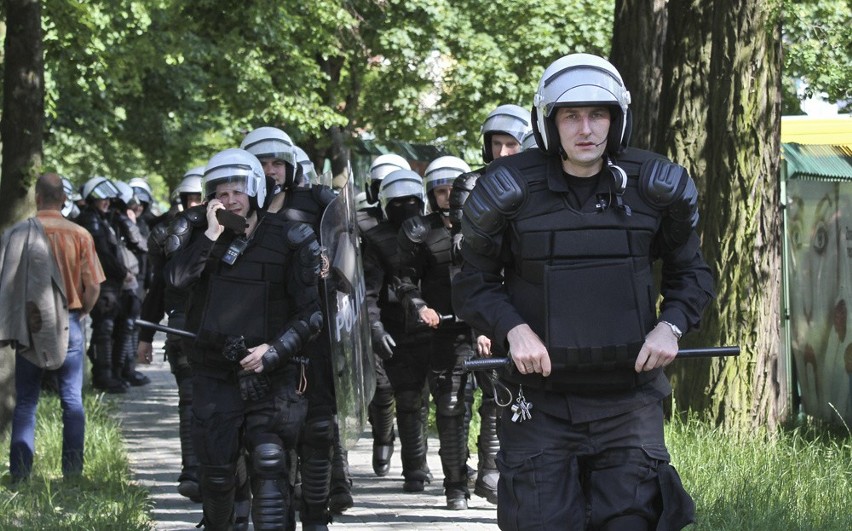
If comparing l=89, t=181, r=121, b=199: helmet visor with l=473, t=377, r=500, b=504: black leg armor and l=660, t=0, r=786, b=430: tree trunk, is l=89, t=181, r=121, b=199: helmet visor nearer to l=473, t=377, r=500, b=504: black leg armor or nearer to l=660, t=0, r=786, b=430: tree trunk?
l=473, t=377, r=500, b=504: black leg armor

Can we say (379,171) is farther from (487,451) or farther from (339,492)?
(339,492)

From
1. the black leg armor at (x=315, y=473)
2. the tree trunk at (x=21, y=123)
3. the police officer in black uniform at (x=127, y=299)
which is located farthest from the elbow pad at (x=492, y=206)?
the police officer in black uniform at (x=127, y=299)

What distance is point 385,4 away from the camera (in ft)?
97.7

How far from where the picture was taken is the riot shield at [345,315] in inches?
281

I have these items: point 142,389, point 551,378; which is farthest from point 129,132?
point 551,378

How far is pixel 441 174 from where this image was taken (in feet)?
29.7

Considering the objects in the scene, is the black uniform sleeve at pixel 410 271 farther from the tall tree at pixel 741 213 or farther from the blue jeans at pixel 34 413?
the blue jeans at pixel 34 413

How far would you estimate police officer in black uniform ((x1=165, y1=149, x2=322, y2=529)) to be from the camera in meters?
6.48

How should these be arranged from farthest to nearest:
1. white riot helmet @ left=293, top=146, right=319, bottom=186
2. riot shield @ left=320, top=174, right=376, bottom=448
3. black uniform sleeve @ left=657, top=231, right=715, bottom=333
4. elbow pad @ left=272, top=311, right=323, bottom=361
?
white riot helmet @ left=293, top=146, right=319, bottom=186, riot shield @ left=320, top=174, right=376, bottom=448, elbow pad @ left=272, top=311, right=323, bottom=361, black uniform sleeve @ left=657, top=231, right=715, bottom=333

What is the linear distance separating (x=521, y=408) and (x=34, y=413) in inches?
211

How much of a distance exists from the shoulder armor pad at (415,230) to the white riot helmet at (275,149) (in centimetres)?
114

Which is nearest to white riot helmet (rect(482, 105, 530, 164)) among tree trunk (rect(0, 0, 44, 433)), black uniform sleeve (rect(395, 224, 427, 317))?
black uniform sleeve (rect(395, 224, 427, 317))

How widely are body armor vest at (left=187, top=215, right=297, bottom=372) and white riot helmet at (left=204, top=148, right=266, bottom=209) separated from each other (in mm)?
173

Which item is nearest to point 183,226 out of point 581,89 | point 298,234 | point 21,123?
point 298,234
